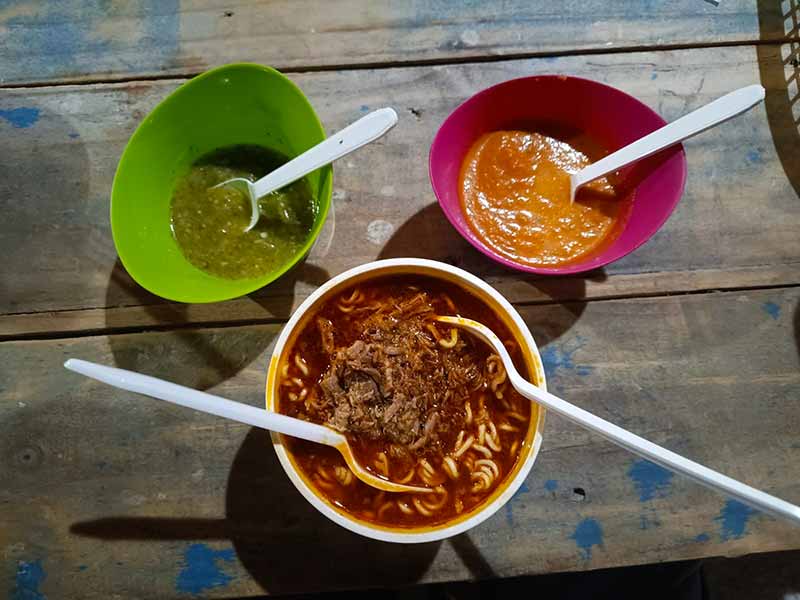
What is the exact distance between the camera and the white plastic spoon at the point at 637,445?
972 millimetres

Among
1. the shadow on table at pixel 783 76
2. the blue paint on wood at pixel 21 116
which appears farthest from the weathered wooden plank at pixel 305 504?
the blue paint on wood at pixel 21 116

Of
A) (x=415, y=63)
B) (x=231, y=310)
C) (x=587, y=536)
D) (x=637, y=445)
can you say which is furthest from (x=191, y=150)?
(x=587, y=536)

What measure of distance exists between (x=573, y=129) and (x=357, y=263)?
2.20 ft

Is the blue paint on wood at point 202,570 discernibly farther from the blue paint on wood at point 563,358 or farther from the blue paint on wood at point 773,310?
the blue paint on wood at point 773,310

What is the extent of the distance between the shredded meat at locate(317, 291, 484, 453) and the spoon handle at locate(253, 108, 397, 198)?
352 mm

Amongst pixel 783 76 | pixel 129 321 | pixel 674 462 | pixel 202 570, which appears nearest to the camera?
pixel 674 462

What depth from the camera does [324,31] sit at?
172 centimetres

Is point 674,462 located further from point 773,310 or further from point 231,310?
point 231,310

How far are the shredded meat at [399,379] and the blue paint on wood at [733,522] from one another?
0.75 metres

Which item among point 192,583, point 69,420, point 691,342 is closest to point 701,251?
point 691,342

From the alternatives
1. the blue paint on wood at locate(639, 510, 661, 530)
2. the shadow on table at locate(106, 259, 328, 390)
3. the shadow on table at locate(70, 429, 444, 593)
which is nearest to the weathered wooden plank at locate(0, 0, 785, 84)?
the shadow on table at locate(106, 259, 328, 390)

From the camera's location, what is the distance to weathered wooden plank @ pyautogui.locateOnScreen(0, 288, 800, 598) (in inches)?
59.1

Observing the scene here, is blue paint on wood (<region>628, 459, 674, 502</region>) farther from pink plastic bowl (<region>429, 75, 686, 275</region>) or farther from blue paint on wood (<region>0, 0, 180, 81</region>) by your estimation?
blue paint on wood (<region>0, 0, 180, 81</region>)

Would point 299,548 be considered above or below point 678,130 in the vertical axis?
below
